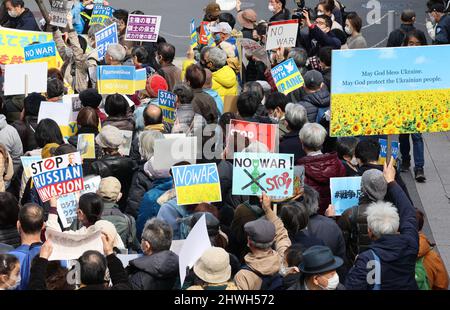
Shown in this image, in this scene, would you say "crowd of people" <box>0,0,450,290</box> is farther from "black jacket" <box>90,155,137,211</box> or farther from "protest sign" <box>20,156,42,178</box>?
"protest sign" <box>20,156,42,178</box>

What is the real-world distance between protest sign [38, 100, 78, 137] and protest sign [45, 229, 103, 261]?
4.41 meters

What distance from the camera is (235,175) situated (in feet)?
31.0

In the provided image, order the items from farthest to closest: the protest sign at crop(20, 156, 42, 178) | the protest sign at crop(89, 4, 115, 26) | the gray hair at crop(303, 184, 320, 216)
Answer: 1. the protest sign at crop(89, 4, 115, 26)
2. the protest sign at crop(20, 156, 42, 178)
3. the gray hair at crop(303, 184, 320, 216)

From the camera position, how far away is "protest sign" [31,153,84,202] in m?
9.41

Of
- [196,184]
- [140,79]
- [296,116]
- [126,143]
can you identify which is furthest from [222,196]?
[140,79]

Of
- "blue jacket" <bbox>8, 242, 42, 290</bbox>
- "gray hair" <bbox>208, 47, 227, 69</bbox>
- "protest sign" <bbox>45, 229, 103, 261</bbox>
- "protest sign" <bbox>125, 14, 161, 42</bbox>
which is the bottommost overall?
"blue jacket" <bbox>8, 242, 42, 290</bbox>

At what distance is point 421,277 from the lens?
830cm

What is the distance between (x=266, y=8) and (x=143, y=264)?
58.5 ft

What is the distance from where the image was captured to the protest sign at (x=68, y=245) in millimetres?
7688

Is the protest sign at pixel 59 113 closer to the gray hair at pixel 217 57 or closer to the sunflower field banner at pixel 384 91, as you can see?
the gray hair at pixel 217 57

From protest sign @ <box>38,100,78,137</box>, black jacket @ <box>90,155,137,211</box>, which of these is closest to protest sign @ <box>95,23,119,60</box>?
protest sign @ <box>38,100,78,137</box>

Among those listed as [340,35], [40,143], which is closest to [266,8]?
[340,35]

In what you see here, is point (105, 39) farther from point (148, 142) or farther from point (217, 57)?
point (148, 142)

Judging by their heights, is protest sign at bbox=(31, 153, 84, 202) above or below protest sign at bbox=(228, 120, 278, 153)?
below
